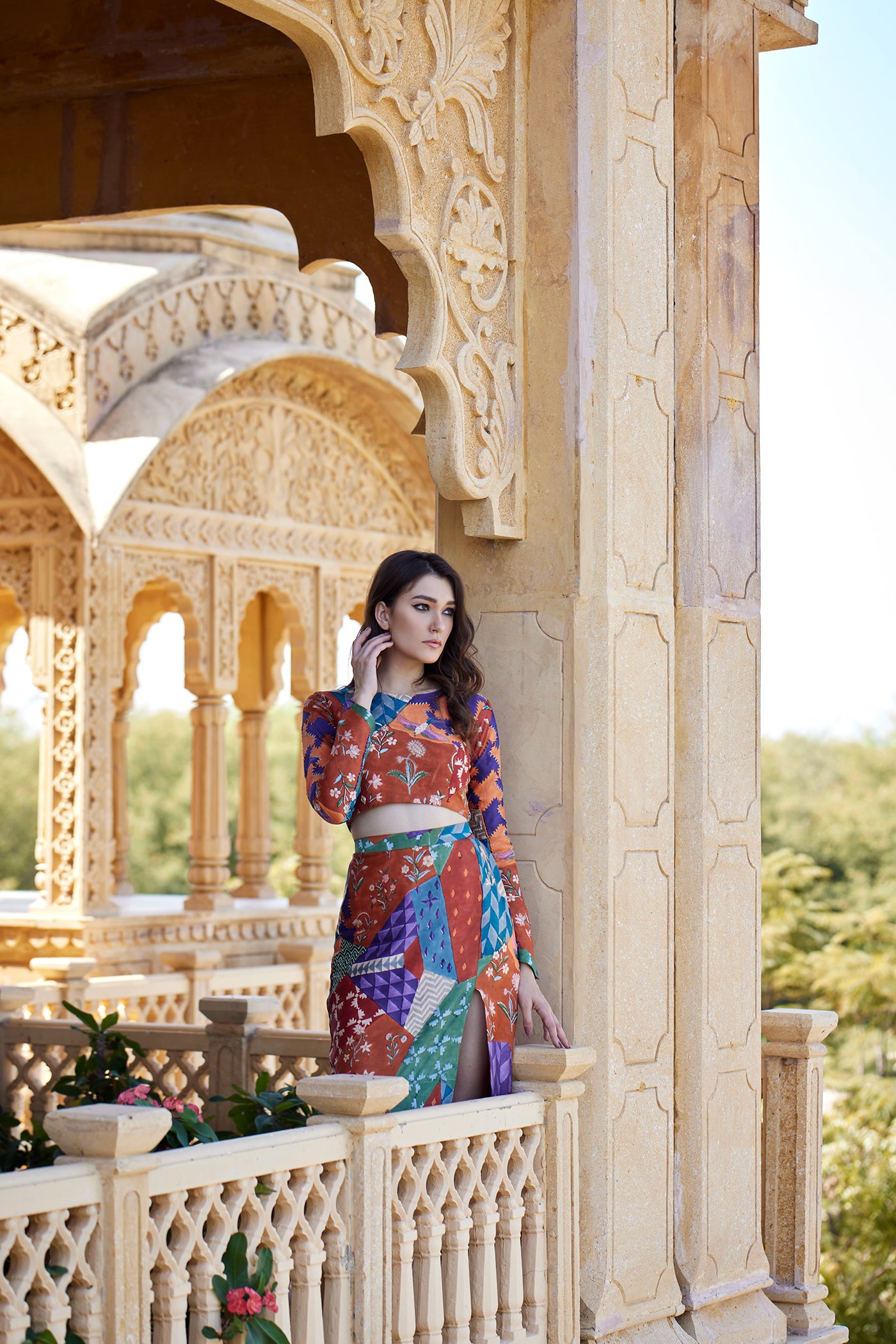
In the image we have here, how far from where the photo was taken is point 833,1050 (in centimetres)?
2316

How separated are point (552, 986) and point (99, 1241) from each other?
1719mm

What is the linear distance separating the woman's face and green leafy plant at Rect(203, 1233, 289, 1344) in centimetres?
149

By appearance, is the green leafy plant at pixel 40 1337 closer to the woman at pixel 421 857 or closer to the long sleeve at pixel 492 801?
the woman at pixel 421 857

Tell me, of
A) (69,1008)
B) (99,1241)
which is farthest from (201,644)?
(99,1241)

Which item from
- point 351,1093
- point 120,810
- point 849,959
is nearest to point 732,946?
point 351,1093

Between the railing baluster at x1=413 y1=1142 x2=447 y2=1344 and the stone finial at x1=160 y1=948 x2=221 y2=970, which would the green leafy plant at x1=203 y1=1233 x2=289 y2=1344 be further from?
the stone finial at x1=160 y1=948 x2=221 y2=970

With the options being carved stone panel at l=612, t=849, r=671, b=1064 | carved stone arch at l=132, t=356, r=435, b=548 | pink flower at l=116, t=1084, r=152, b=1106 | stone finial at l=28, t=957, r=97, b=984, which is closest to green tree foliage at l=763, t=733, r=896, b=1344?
carved stone arch at l=132, t=356, r=435, b=548

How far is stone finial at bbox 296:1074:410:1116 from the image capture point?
366cm

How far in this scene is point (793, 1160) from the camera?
5.46 metres

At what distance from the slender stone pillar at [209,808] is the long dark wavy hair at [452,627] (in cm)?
592

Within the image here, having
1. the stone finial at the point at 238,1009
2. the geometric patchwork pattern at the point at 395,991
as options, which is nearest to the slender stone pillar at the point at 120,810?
the stone finial at the point at 238,1009

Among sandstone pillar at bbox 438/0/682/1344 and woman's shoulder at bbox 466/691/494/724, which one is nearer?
woman's shoulder at bbox 466/691/494/724

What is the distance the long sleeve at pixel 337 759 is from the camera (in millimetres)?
4234

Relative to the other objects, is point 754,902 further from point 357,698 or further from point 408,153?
point 408,153
